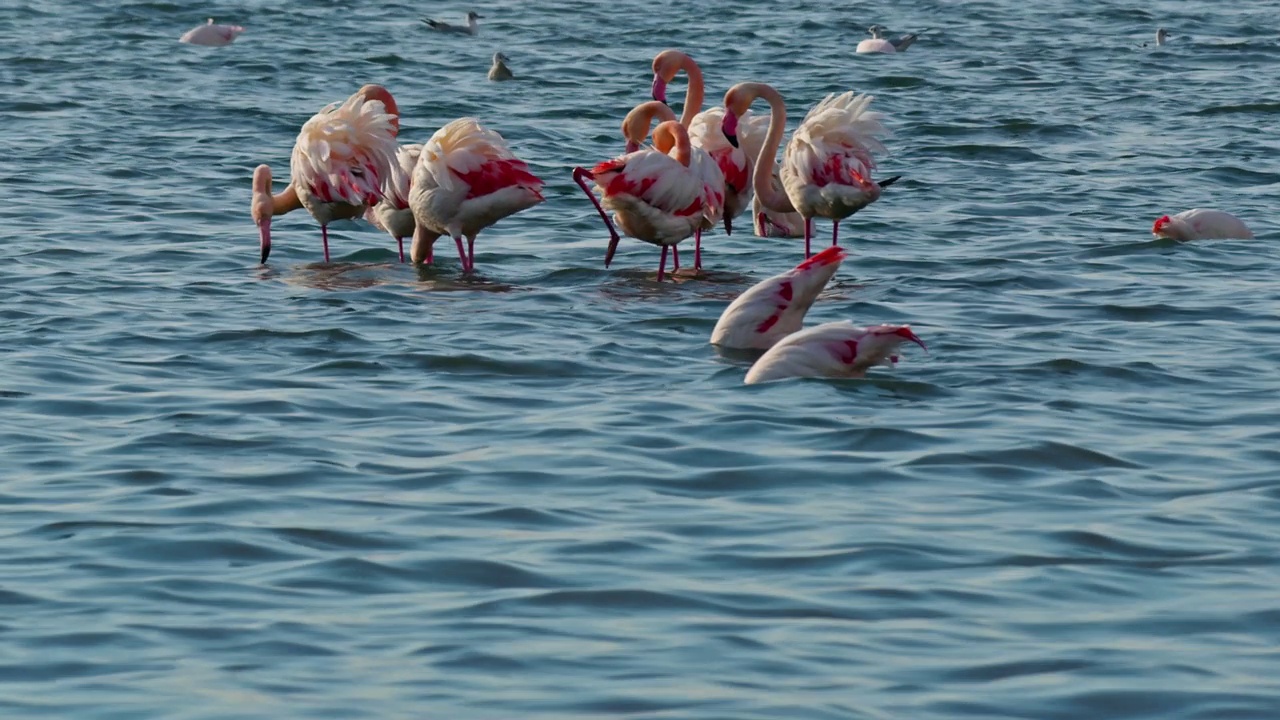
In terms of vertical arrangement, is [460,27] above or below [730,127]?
below

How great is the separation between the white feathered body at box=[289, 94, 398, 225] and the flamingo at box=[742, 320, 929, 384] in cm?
409

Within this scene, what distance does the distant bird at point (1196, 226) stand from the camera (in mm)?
12812

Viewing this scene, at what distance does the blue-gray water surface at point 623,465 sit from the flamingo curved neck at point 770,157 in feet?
1.44

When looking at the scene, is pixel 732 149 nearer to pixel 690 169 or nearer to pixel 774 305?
pixel 690 169

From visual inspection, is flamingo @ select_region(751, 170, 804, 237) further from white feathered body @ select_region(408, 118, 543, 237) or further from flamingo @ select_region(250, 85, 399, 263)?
flamingo @ select_region(250, 85, 399, 263)

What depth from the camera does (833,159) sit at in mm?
12188

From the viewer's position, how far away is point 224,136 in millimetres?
17781

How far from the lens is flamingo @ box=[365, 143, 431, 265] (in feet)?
39.9

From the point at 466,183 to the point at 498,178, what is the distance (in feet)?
0.64

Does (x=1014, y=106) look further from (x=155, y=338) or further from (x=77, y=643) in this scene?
(x=77, y=643)

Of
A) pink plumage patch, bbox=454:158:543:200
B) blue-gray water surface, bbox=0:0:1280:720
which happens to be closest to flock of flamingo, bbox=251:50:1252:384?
pink plumage patch, bbox=454:158:543:200

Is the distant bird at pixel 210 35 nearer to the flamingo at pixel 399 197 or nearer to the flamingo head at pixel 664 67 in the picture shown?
the flamingo head at pixel 664 67

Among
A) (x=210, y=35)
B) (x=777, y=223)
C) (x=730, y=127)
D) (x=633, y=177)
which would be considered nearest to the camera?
(x=633, y=177)

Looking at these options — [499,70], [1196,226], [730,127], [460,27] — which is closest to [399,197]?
[730,127]
